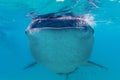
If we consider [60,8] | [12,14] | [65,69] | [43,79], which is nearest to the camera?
[65,69]

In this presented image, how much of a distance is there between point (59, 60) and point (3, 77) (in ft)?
198

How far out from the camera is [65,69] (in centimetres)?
777

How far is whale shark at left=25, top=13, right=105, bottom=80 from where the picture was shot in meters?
6.13

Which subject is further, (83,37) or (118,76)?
(118,76)

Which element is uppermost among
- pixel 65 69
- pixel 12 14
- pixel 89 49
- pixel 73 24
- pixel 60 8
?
pixel 12 14

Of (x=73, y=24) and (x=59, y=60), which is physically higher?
(x=73, y=24)

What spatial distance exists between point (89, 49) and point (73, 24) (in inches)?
50.5

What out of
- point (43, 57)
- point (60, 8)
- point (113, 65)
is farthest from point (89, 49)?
point (113, 65)

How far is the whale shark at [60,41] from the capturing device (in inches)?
241

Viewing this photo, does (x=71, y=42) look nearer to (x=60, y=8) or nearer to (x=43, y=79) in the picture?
(x=60, y=8)

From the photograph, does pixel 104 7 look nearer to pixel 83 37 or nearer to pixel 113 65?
pixel 83 37

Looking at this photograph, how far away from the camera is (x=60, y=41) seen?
20.5 feet

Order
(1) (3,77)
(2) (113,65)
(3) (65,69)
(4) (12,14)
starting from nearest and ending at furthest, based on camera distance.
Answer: (3) (65,69), (4) (12,14), (1) (3,77), (2) (113,65)

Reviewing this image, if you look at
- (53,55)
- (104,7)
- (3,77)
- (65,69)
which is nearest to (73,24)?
(53,55)
